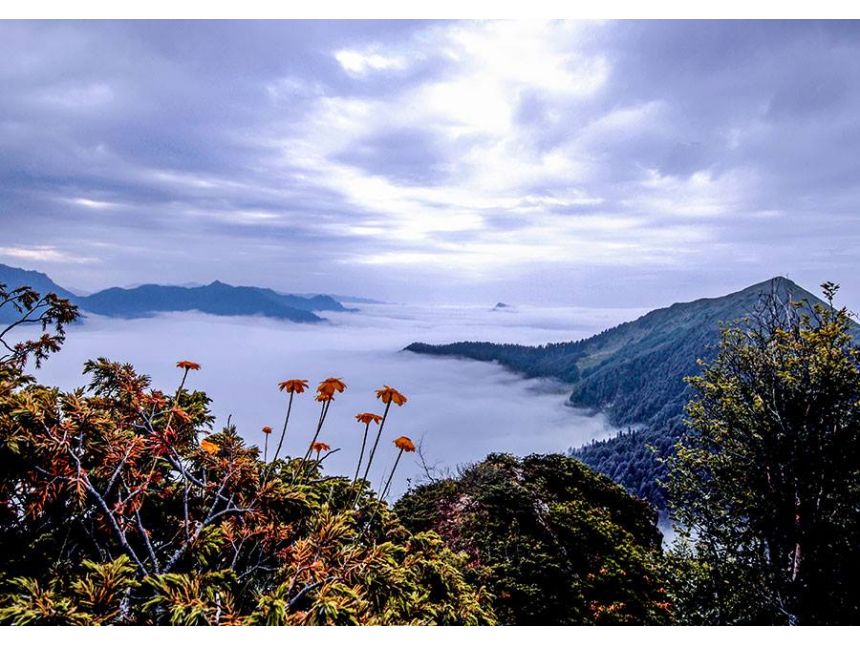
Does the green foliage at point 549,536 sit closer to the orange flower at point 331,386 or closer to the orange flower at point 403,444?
the orange flower at point 403,444

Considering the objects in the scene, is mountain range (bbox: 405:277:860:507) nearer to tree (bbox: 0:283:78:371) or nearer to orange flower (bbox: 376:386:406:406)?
orange flower (bbox: 376:386:406:406)

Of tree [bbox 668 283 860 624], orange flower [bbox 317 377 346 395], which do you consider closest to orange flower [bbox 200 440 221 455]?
orange flower [bbox 317 377 346 395]

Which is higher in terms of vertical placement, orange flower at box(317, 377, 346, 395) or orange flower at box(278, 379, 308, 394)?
orange flower at box(317, 377, 346, 395)

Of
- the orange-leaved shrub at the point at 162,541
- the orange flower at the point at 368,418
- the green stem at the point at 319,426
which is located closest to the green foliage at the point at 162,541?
the orange-leaved shrub at the point at 162,541

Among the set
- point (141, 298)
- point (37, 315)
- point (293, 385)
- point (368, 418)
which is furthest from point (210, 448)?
point (141, 298)

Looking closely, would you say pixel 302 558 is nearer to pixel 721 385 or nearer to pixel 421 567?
pixel 421 567

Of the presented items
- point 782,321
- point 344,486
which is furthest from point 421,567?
point 782,321

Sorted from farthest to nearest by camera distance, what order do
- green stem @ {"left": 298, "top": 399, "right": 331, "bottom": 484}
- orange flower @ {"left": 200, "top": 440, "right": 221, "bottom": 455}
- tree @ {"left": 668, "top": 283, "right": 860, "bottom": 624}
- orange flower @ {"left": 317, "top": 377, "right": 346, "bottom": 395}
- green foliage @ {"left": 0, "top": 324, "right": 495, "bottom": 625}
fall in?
tree @ {"left": 668, "top": 283, "right": 860, "bottom": 624} → green stem @ {"left": 298, "top": 399, "right": 331, "bottom": 484} → orange flower @ {"left": 317, "top": 377, "right": 346, "bottom": 395} → orange flower @ {"left": 200, "top": 440, "right": 221, "bottom": 455} → green foliage @ {"left": 0, "top": 324, "right": 495, "bottom": 625}
